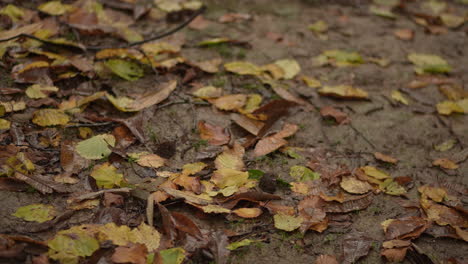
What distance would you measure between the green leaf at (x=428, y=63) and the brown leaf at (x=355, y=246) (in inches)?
72.3

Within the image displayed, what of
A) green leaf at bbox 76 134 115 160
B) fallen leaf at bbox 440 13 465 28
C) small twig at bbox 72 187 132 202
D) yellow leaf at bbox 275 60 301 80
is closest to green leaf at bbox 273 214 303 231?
small twig at bbox 72 187 132 202

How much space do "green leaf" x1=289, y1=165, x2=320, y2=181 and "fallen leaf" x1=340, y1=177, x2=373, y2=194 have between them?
15cm

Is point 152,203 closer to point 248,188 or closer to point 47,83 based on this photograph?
point 248,188

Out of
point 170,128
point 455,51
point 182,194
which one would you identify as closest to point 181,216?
point 182,194

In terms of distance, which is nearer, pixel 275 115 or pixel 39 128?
pixel 39 128

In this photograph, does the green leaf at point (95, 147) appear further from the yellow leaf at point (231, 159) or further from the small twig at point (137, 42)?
the small twig at point (137, 42)

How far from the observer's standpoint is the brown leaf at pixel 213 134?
2.47 metres

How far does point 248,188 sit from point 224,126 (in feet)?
1.76

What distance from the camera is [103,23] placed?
3236 millimetres

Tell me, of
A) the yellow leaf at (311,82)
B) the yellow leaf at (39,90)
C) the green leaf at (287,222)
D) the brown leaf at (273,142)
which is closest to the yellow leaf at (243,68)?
the yellow leaf at (311,82)

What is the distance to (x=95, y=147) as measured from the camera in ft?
7.40

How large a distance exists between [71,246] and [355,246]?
1235 millimetres

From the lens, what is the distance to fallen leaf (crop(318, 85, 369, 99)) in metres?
2.97

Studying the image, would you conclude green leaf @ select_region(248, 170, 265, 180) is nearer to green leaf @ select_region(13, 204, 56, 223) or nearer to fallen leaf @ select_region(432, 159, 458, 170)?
green leaf @ select_region(13, 204, 56, 223)
